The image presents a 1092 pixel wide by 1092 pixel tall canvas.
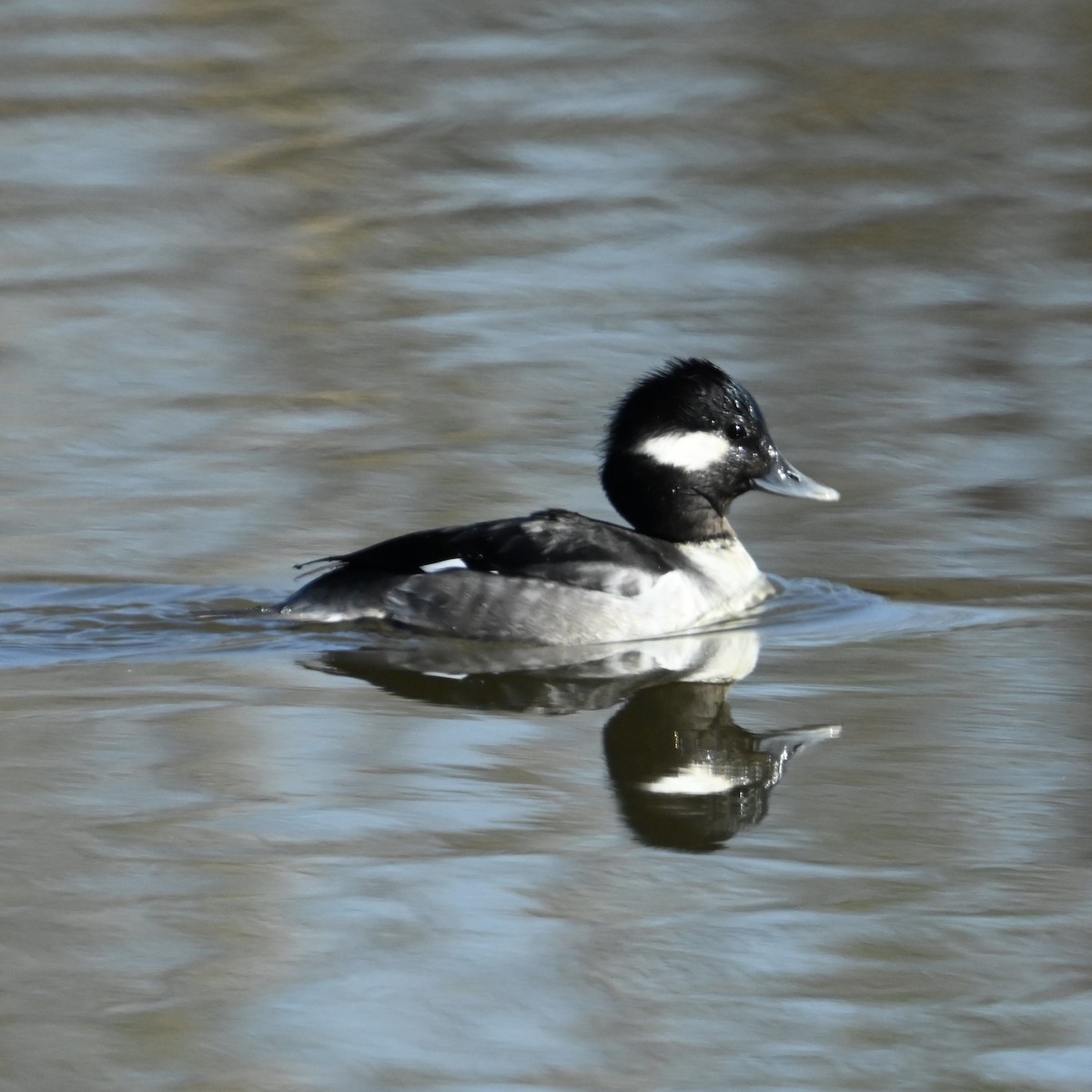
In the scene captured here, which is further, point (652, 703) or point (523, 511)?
point (523, 511)

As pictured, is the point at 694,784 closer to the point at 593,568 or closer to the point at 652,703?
the point at 652,703

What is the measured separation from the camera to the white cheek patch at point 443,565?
23.2 ft

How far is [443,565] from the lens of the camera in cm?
707

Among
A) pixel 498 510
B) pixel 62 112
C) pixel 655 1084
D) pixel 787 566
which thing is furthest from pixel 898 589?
pixel 62 112

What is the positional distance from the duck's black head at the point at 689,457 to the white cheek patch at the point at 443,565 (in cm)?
77

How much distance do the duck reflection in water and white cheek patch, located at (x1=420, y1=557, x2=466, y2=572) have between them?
0.24 metres

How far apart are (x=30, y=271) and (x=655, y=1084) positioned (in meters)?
9.02

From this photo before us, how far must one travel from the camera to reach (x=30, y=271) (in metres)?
11.9

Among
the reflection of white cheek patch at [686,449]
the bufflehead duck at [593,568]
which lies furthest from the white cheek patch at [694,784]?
the reflection of white cheek patch at [686,449]

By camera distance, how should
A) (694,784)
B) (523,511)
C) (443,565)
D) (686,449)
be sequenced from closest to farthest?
(694,784) < (443,565) < (686,449) < (523,511)

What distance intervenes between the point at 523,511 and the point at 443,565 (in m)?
1.15

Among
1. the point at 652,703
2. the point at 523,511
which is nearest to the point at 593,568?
the point at 652,703

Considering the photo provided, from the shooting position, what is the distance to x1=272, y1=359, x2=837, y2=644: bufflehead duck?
709 cm

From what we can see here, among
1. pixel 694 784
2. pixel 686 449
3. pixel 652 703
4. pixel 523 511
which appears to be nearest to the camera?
pixel 694 784
